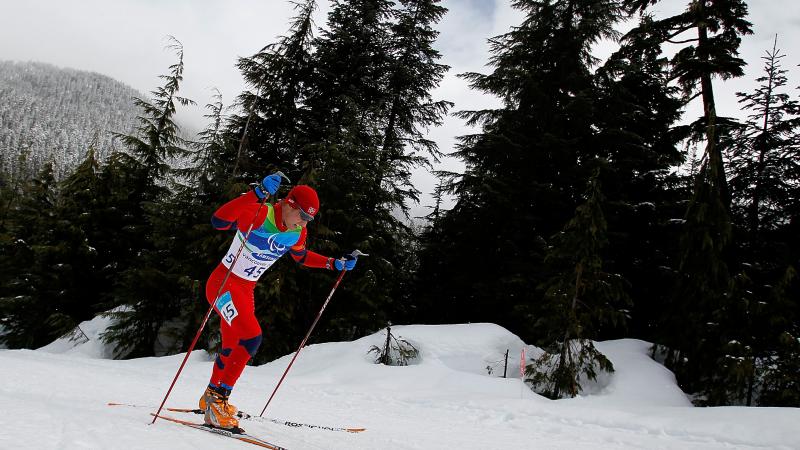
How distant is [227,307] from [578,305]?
25.1 ft

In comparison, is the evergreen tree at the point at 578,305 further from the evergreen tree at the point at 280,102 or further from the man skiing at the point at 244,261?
Answer: the evergreen tree at the point at 280,102

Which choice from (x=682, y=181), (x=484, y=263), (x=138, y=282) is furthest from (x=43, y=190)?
(x=682, y=181)

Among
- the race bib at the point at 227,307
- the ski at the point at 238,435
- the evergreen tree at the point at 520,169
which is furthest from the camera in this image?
the evergreen tree at the point at 520,169

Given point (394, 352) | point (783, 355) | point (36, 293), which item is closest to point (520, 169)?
point (394, 352)

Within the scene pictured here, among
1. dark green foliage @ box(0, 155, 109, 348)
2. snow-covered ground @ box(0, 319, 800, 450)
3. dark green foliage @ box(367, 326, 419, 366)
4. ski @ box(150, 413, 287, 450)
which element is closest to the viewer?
snow-covered ground @ box(0, 319, 800, 450)

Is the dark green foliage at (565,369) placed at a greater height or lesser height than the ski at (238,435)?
greater

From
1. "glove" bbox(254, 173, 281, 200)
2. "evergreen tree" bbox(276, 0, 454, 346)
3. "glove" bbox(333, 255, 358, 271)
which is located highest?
"evergreen tree" bbox(276, 0, 454, 346)

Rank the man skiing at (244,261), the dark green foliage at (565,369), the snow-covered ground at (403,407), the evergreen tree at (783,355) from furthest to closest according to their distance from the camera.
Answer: the dark green foliage at (565,369) → the evergreen tree at (783,355) → the man skiing at (244,261) → the snow-covered ground at (403,407)

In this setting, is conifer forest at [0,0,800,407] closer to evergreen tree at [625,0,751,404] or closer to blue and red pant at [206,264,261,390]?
evergreen tree at [625,0,751,404]

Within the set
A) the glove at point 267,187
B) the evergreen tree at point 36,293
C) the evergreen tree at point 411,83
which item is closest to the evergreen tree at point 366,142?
the evergreen tree at point 411,83

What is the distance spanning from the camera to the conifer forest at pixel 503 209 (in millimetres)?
9516

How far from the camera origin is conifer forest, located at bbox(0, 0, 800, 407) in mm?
9516

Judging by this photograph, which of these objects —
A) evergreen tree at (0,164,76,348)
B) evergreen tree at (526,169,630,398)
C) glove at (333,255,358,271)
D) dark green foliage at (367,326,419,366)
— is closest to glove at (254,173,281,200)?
glove at (333,255,358,271)

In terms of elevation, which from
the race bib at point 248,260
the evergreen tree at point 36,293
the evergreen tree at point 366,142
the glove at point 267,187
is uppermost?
the evergreen tree at point 366,142
